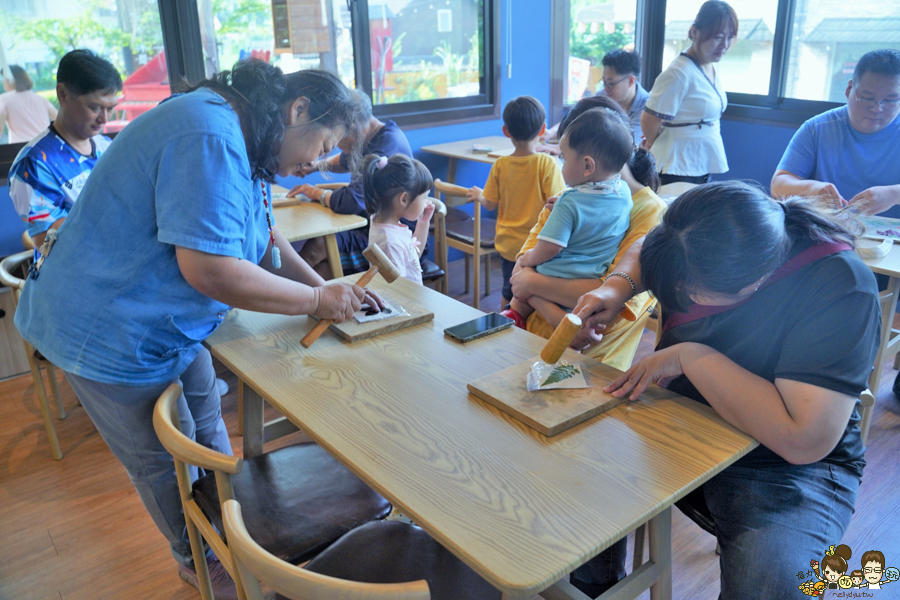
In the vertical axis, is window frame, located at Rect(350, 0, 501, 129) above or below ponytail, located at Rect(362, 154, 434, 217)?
above

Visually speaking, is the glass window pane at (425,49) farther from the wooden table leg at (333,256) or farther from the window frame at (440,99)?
the wooden table leg at (333,256)

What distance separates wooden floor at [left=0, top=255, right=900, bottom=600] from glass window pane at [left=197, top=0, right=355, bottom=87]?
2061mm

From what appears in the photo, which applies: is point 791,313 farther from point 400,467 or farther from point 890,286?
point 890,286

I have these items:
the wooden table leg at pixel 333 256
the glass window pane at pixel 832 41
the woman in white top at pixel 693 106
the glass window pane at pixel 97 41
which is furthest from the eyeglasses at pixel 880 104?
the glass window pane at pixel 97 41

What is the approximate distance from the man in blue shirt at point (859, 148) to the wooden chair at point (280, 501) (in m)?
1.95

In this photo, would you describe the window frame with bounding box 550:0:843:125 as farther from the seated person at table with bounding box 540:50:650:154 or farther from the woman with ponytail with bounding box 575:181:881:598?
the woman with ponytail with bounding box 575:181:881:598

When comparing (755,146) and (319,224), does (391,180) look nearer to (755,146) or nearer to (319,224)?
(319,224)

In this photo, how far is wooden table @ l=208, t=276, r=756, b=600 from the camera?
3.04 ft

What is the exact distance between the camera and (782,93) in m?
4.23

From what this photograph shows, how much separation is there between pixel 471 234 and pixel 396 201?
48.3 inches

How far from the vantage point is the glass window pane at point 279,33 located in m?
3.53

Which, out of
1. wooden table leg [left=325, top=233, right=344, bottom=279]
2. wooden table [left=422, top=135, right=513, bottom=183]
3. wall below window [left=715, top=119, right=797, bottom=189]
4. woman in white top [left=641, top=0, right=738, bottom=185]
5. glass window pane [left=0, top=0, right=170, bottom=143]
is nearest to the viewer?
wooden table leg [left=325, top=233, right=344, bottom=279]

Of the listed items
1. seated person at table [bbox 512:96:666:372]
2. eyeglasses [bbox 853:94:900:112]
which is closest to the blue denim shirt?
seated person at table [bbox 512:96:666:372]

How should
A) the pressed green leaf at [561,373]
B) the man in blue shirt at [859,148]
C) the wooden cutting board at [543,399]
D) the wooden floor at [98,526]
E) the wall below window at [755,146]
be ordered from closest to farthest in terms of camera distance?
the wooden cutting board at [543,399] → the pressed green leaf at [561,373] → the wooden floor at [98,526] → the man in blue shirt at [859,148] → the wall below window at [755,146]
